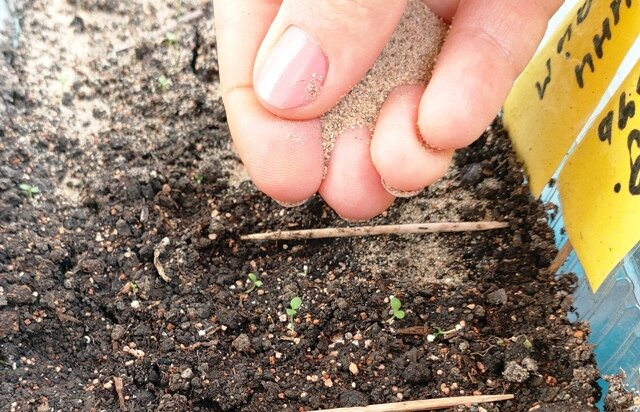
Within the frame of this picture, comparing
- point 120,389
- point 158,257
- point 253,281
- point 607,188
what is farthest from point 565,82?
point 120,389

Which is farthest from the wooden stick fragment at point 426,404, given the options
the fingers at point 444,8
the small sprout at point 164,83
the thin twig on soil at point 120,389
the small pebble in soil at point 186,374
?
the small sprout at point 164,83

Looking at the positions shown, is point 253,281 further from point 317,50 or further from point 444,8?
point 444,8

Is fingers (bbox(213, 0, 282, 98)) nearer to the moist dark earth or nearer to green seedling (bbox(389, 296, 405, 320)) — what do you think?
the moist dark earth

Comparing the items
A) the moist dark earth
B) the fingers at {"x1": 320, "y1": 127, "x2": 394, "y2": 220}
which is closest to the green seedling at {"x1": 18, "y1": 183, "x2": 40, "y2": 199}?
the moist dark earth

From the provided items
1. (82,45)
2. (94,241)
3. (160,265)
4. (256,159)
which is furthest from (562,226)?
(82,45)

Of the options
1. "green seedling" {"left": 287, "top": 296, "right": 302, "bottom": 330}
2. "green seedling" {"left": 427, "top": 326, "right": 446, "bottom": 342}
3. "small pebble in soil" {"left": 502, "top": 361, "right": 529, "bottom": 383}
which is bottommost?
"small pebble in soil" {"left": 502, "top": 361, "right": 529, "bottom": 383}

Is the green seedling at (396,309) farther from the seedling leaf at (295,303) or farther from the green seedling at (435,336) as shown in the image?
the seedling leaf at (295,303)

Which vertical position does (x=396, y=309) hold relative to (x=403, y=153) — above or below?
below
